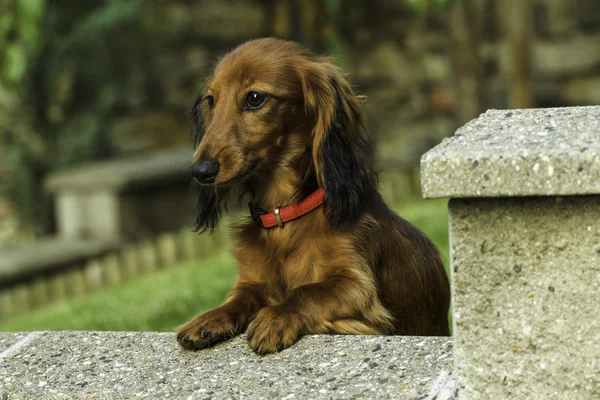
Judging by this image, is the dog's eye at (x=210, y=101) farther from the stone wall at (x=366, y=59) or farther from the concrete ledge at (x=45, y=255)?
the stone wall at (x=366, y=59)

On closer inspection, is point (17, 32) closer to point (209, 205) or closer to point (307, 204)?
point (209, 205)

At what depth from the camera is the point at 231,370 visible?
2.13 meters

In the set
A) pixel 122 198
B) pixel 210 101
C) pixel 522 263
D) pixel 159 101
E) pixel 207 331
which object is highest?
pixel 210 101

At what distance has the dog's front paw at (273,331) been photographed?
219cm

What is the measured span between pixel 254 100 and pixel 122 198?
4910 millimetres

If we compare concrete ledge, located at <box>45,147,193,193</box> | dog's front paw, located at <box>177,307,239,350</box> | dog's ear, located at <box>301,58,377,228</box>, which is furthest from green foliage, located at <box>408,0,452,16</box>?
dog's front paw, located at <box>177,307,239,350</box>

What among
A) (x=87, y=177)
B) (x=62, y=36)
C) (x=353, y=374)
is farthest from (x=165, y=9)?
(x=353, y=374)

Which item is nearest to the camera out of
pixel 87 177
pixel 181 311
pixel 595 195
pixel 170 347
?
pixel 595 195

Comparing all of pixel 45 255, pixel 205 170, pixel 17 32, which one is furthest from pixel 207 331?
pixel 17 32

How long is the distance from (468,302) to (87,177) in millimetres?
5844

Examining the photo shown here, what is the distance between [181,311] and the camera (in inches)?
195

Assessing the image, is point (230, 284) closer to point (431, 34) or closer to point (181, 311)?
point (181, 311)

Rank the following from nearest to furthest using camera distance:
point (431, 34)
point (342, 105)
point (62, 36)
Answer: point (342, 105) → point (62, 36) → point (431, 34)

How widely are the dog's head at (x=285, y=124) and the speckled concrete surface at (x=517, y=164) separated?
0.65 m
